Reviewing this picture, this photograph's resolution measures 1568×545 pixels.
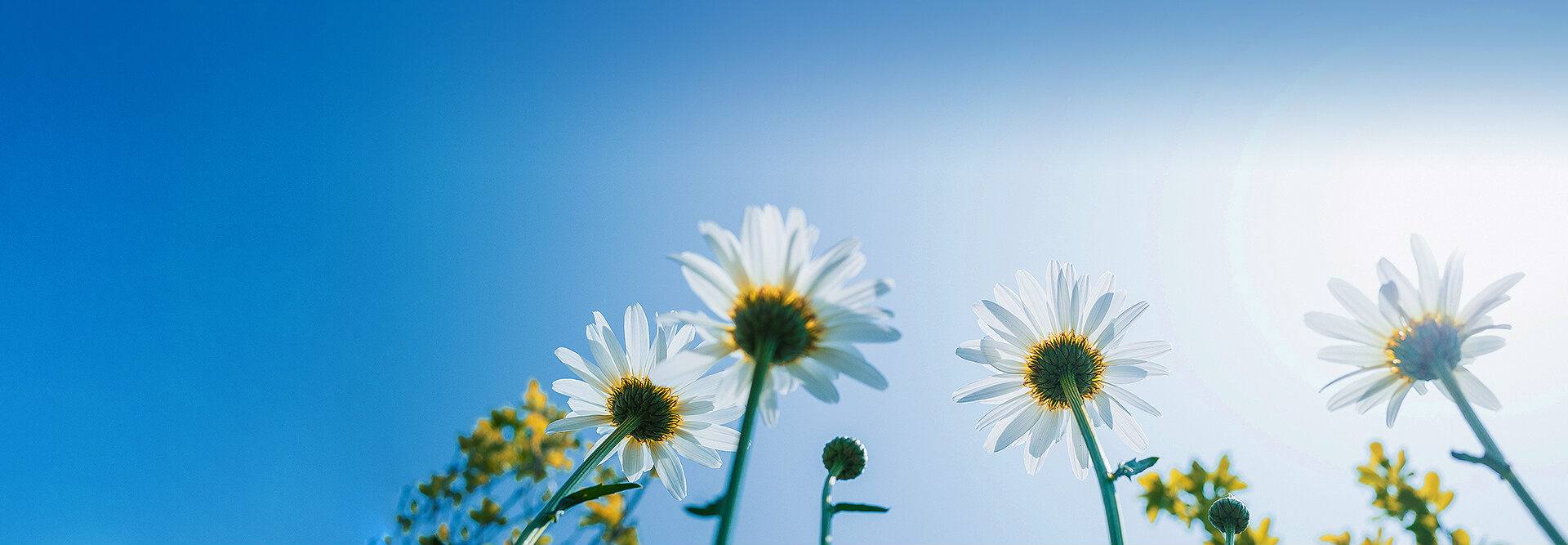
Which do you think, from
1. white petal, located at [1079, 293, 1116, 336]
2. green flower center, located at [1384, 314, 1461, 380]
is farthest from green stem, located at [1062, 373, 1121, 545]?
green flower center, located at [1384, 314, 1461, 380]

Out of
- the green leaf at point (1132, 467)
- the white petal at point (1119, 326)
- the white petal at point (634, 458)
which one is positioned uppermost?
the white petal at point (1119, 326)

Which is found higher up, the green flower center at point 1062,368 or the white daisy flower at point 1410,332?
the green flower center at point 1062,368

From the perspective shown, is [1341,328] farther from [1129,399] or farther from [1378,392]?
[1129,399]

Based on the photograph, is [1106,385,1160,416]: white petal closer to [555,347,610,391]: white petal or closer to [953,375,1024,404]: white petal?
[953,375,1024,404]: white petal

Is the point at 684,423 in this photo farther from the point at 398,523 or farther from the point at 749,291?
the point at 398,523

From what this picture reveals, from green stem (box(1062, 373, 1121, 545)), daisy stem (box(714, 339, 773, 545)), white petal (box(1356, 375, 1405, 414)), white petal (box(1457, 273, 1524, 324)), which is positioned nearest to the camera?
daisy stem (box(714, 339, 773, 545))

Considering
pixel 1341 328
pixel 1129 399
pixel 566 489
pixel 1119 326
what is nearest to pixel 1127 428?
pixel 1129 399

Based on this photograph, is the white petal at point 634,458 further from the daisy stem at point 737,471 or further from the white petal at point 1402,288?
the white petal at point 1402,288

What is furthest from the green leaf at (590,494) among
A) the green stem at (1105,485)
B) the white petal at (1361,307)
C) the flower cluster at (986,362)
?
the white petal at (1361,307)
